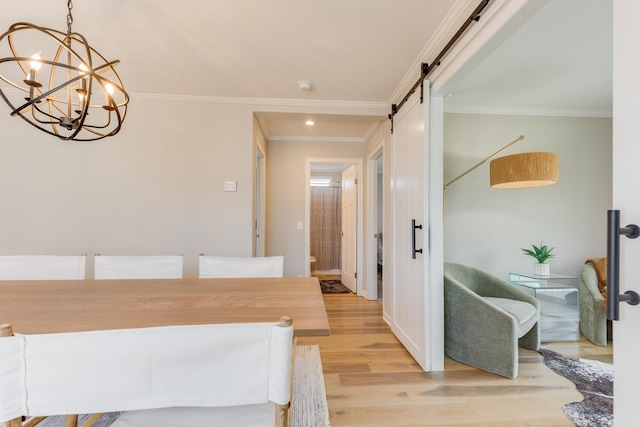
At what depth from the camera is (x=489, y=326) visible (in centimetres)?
205

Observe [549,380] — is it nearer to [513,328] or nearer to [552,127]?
[513,328]

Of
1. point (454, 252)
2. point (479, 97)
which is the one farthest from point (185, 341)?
point (479, 97)

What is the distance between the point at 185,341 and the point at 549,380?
2467 millimetres

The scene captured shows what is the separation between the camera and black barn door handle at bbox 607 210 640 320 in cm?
70

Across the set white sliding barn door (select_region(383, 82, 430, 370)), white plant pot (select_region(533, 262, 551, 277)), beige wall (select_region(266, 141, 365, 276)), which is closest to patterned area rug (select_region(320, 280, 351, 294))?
beige wall (select_region(266, 141, 365, 276))

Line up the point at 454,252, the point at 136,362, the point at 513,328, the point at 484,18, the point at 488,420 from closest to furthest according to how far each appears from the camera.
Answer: the point at 136,362 < the point at 484,18 < the point at 488,420 < the point at 513,328 < the point at 454,252

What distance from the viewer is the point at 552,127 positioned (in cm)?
313

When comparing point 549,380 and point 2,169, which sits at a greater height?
point 2,169

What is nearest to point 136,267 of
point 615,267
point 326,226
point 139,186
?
point 139,186

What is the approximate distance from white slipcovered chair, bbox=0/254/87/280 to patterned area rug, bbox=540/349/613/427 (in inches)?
125

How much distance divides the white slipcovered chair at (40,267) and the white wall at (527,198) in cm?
326

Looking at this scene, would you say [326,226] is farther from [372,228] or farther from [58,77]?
[58,77]

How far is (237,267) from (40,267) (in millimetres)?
1263

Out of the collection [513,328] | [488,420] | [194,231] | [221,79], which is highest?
[221,79]
